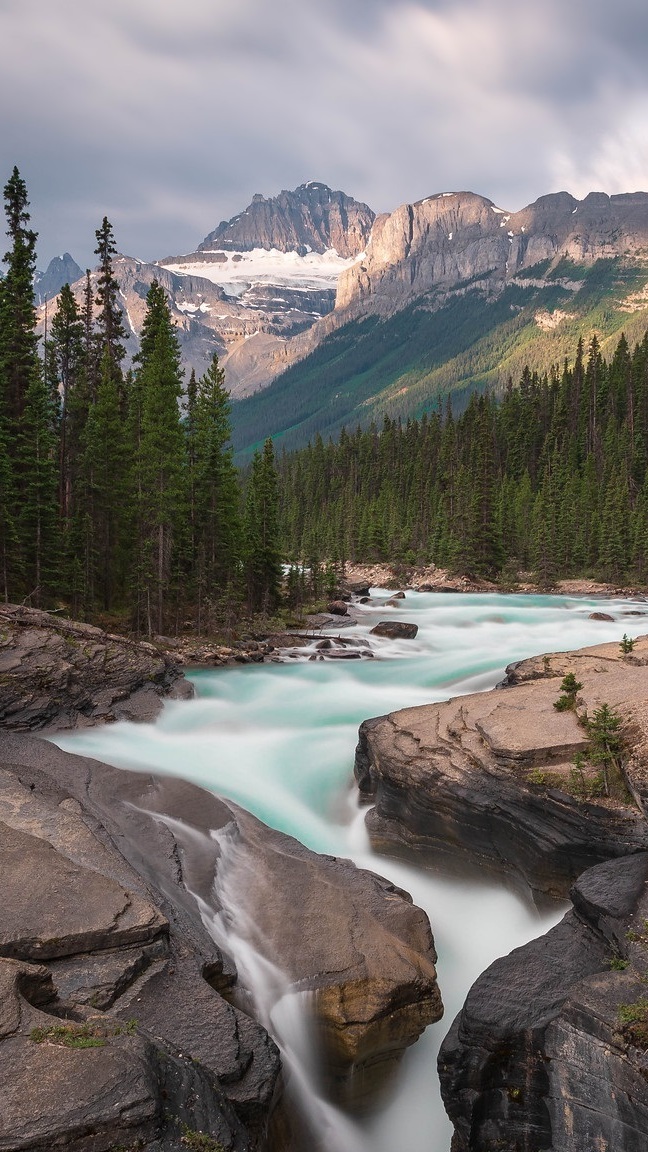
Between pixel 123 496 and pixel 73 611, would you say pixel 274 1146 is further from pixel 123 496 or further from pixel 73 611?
pixel 123 496

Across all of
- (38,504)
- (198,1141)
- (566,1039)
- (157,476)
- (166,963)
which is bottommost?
(566,1039)

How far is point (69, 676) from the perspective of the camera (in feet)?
55.2

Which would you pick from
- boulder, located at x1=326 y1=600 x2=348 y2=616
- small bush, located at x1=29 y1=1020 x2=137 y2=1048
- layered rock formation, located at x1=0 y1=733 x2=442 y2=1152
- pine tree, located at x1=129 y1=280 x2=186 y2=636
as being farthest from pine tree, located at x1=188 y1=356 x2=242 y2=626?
small bush, located at x1=29 y1=1020 x2=137 y2=1048

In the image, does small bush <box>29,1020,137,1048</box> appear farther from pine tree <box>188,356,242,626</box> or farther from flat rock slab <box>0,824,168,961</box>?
pine tree <box>188,356,242,626</box>

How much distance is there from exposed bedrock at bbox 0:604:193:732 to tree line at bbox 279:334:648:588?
36.6m

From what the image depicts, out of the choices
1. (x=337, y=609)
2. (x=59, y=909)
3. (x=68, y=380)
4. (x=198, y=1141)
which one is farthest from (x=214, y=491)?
(x=198, y=1141)

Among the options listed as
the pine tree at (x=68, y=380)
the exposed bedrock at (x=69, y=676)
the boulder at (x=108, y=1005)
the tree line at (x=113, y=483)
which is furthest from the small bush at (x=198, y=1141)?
the pine tree at (x=68, y=380)

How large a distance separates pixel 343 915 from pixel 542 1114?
3.20 m

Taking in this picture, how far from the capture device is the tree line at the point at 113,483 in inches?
1145

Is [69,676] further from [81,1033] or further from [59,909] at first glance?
[81,1033]

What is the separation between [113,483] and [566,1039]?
104 feet

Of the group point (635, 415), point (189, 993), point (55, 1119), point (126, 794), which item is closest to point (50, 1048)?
point (55, 1119)

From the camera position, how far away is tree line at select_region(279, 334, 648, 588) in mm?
72625

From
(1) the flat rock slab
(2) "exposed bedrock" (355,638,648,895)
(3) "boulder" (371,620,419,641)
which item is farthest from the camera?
(3) "boulder" (371,620,419,641)
